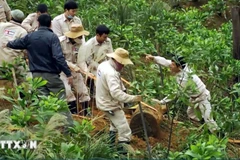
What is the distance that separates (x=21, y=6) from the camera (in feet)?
46.2

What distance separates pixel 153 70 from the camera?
10516mm

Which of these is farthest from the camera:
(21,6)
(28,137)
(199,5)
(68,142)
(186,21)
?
(199,5)

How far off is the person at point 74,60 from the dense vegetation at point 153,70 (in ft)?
2.97

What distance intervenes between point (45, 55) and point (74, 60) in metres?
1.24

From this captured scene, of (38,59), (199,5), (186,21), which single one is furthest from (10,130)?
(199,5)

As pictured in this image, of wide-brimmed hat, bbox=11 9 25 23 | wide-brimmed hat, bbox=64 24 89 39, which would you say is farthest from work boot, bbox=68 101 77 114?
wide-brimmed hat, bbox=11 9 25 23

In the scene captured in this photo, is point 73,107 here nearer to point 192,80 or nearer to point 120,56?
point 120,56

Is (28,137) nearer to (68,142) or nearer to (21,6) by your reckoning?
(68,142)

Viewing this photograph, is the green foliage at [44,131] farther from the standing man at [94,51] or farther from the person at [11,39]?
the standing man at [94,51]

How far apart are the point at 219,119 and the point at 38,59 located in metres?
2.54

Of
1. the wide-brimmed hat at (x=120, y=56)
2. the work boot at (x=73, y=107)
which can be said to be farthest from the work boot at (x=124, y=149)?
the work boot at (x=73, y=107)

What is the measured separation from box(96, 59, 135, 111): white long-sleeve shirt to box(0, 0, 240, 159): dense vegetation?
0.41 metres

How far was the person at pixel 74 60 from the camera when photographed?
9.74 m

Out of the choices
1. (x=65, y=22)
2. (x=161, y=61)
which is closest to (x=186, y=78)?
(x=161, y=61)
